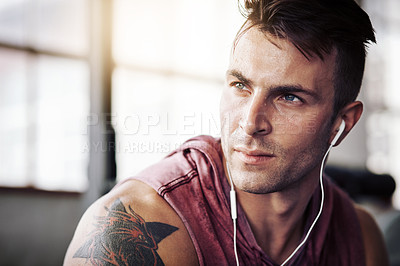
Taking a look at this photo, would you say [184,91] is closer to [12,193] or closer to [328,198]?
[12,193]

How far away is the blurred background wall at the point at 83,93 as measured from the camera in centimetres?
281

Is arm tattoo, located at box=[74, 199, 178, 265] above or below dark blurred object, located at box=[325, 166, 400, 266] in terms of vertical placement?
above

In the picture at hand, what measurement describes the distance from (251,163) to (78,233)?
0.38 m

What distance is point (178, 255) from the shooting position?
83cm

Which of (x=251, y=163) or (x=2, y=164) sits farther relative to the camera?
(x=2, y=164)

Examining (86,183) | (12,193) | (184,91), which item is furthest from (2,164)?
(184,91)

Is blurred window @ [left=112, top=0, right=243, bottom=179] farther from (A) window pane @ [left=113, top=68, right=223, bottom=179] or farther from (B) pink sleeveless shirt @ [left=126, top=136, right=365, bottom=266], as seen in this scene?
(B) pink sleeveless shirt @ [left=126, top=136, right=365, bottom=266]

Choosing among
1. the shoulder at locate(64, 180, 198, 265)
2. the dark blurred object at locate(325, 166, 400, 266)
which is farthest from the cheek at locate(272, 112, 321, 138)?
the dark blurred object at locate(325, 166, 400, 266)

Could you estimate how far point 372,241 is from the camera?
3.97ft

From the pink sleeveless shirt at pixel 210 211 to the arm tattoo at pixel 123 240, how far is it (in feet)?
0.27

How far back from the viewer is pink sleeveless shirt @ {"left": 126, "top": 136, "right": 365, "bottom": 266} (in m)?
0.90

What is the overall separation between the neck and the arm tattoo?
24 cm

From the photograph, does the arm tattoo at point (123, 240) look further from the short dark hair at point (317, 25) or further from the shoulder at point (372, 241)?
the shoulder at point (372, 241)

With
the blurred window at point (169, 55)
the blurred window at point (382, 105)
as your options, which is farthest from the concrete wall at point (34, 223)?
the blurred window at point (382, 105)
